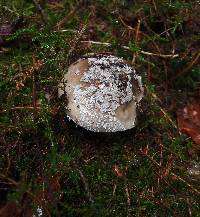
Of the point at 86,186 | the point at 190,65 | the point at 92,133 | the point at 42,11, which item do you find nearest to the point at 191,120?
the point at 190,65

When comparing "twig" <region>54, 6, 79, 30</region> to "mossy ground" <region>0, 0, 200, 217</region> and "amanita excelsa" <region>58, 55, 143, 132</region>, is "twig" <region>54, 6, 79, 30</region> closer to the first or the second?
"mossy ground" <region>0, 0, 200, 217</region>

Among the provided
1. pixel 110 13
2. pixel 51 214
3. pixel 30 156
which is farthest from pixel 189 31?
pixel 51 214

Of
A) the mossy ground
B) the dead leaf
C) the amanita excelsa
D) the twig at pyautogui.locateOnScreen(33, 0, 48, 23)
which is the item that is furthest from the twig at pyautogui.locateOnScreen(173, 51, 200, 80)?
the twig at pyautogui.locateOnScreen(33, 0, 48, 23)

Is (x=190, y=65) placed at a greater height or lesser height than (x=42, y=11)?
lesser

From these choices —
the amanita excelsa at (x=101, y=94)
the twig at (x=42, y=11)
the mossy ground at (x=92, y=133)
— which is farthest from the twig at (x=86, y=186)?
the twig at (x=42, y=11)

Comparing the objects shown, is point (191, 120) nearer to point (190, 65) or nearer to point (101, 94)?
point (190, 65)
